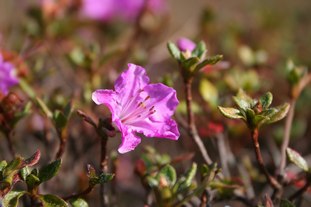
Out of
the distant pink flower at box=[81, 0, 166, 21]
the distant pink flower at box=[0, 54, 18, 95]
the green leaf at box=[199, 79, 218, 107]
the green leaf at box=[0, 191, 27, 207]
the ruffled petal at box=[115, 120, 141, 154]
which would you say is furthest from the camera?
the distant pink flower at box=[81, 0, 166, 21]

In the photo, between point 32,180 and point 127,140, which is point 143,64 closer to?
point 127,140

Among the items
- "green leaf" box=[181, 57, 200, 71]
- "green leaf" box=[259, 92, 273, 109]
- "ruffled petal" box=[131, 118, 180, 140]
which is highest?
"green leaf" box=[181, 57, 200, 71]

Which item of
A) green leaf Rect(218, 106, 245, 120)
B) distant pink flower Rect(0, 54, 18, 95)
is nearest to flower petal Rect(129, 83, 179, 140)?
green leaf Rect(218, 106, 245, 120)

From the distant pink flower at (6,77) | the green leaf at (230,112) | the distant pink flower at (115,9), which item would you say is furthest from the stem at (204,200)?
the distant pink flower at (115,9)

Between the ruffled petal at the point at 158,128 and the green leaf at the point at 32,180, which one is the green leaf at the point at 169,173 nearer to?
the ruffled petal at the point at 158,128

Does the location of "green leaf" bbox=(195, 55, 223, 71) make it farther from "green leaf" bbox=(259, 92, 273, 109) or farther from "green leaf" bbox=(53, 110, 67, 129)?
"green leaf" bbox=(53, 110, 67, 129)

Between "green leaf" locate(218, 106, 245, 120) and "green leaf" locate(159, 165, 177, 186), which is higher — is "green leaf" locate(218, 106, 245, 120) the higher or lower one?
the higher one
